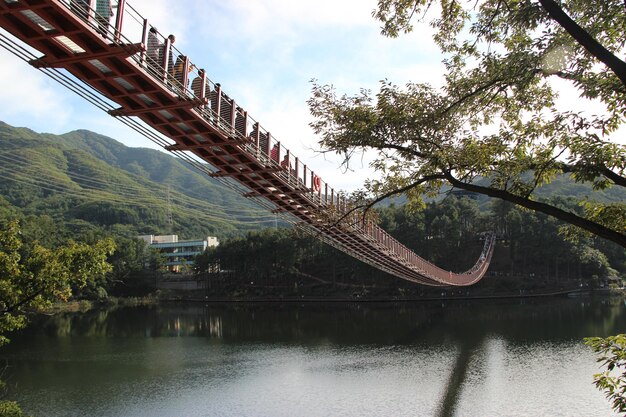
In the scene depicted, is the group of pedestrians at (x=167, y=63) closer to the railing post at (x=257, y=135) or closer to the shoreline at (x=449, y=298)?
the railing post at (x=257, y=135)

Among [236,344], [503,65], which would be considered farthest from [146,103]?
[236,344]

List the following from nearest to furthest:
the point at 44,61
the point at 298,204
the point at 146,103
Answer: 1. the point at 44,61
2. the point at 146,103
3. the point at 298,204

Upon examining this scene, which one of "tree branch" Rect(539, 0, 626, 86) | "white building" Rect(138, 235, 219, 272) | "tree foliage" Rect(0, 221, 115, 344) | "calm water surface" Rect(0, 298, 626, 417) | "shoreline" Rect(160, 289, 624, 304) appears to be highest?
"white building" Rect(138, 235, 219, 272)

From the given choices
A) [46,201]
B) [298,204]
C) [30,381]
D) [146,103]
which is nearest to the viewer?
[146,103]

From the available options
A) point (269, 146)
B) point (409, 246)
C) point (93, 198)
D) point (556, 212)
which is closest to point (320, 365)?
point (269, 146)

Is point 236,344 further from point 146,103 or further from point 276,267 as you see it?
point 276,267

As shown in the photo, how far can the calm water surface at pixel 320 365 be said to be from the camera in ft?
52.9

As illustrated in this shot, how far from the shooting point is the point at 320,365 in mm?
21766

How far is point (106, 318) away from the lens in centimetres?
4138

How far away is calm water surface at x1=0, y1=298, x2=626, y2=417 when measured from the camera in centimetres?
1611

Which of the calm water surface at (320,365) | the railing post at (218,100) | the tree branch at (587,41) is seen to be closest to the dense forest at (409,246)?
the calm water surface at (320,365)

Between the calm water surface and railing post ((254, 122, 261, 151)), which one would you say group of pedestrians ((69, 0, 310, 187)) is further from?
the calm water surface

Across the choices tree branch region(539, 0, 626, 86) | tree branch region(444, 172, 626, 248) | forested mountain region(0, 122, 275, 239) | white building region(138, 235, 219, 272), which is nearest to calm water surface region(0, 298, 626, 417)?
tree branch region(444, 172, 626, 248)

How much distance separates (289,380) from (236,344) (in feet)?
29.4
